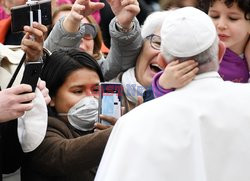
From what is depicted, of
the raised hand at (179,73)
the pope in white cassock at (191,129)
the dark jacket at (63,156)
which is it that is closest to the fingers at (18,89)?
the dark jacket at (63,156)

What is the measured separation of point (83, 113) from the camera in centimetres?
371

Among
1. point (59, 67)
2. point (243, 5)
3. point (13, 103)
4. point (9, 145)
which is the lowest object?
point (9, 145)

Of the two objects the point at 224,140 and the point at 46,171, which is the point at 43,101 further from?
the point at 224,140

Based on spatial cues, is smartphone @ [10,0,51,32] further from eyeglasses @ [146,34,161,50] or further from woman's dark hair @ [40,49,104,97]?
eyeglasses @ [146,34,161,50]

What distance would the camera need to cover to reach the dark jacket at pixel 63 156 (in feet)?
11.1

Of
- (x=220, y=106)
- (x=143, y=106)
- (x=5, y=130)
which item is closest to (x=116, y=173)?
(x=143, y=106)

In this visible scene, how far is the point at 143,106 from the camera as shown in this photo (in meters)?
2.90

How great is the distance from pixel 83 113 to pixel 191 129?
3.24 feet

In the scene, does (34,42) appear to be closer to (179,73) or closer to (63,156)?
(63,156)

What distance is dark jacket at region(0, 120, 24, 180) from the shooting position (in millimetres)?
3344

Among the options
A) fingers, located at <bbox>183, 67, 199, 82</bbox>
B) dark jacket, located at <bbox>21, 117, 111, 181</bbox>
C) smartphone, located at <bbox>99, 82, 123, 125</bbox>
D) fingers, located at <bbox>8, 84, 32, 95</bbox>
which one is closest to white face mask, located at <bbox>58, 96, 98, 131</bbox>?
dark jacket, located at <bbox>21, 117, 111, 181</bbox>

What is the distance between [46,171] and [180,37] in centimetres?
104

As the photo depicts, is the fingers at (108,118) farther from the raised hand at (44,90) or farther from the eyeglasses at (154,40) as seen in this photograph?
the eyeglasses at (154,40)

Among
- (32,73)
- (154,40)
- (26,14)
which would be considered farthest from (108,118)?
(154,40)
